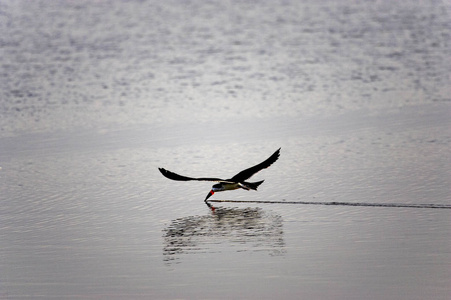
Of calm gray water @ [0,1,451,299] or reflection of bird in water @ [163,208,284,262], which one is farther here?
reflection of bird in water @ [163,208,284,262]

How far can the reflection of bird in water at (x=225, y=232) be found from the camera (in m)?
10.8

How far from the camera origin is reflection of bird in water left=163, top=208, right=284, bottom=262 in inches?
424

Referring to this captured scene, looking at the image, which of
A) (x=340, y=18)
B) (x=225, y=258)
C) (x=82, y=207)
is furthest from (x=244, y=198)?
(x=340, y=18)

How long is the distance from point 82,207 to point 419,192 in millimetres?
4652

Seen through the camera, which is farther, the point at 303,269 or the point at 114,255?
the point at 114,255

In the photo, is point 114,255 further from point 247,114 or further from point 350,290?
point 247,114

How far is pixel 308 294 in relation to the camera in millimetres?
9031

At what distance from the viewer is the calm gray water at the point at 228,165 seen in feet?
32.2

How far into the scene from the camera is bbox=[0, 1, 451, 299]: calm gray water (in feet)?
32.2

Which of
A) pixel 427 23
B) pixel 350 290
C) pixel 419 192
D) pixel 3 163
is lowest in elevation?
pixel 350 290

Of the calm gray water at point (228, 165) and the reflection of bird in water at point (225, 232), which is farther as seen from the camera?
the reflection of bird in water at point (225, 232)

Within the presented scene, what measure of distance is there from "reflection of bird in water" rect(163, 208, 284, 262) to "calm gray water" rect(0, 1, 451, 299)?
4 centimetres

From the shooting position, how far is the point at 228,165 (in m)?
15.8

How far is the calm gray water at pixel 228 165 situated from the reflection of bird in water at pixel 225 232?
0.04 metres
